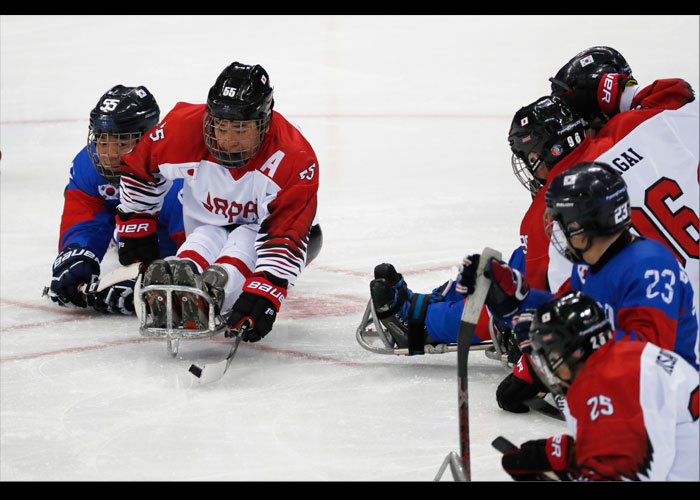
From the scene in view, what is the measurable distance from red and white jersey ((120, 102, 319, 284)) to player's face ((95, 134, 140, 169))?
25 centimetres

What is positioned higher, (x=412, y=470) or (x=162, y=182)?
(x=162, y=182)

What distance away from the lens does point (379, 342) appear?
3.89m

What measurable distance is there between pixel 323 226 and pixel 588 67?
7.02 ft

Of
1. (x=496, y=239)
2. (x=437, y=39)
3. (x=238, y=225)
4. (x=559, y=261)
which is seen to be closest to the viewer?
(x=559, y=261)

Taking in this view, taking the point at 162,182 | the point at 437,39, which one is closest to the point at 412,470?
the point at 162,182

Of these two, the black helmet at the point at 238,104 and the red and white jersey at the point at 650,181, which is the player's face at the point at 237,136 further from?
the red and white jersey at the point at 650,181

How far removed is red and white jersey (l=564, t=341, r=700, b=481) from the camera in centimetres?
196

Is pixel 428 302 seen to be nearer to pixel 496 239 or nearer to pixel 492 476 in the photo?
pixel 492 476

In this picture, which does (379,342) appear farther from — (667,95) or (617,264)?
(617,264)

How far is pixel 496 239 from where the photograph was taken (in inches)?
210

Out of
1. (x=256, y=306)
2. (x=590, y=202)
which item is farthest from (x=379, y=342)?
(x=590, y=202)

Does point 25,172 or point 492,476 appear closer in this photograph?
point 492,476

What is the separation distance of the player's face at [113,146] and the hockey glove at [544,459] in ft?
8.46

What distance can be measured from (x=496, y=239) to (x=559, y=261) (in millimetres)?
2312
